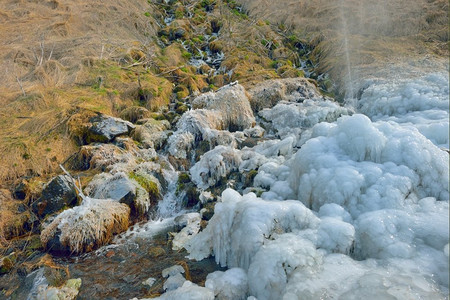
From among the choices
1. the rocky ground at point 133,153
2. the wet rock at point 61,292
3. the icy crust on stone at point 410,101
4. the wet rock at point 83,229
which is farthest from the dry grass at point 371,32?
the wet rock at point 61,292

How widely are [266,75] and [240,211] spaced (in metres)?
11.2

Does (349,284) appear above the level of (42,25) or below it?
below

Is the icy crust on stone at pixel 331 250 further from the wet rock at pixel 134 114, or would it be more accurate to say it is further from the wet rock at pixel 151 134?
the wet rock at pixel 134 114

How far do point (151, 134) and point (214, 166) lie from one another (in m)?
3.10

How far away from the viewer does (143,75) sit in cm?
1480

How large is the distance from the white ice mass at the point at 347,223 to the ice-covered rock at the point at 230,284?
0.11 feet

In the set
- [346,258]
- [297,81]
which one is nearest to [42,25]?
[297,81]

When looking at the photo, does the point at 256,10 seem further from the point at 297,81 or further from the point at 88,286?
the point at 88,286

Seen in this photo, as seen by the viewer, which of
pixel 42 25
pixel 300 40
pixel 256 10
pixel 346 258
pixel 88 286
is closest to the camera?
pixel 346 258

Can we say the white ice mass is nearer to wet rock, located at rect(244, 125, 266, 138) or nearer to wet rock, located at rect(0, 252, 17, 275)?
wet rock, located at rect(244, 125, 266, 138)

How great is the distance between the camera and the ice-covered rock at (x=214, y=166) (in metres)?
8.97

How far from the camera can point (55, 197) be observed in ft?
25.6

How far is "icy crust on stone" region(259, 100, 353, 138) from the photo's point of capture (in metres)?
11.6

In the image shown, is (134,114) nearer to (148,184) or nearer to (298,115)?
(148,184)
